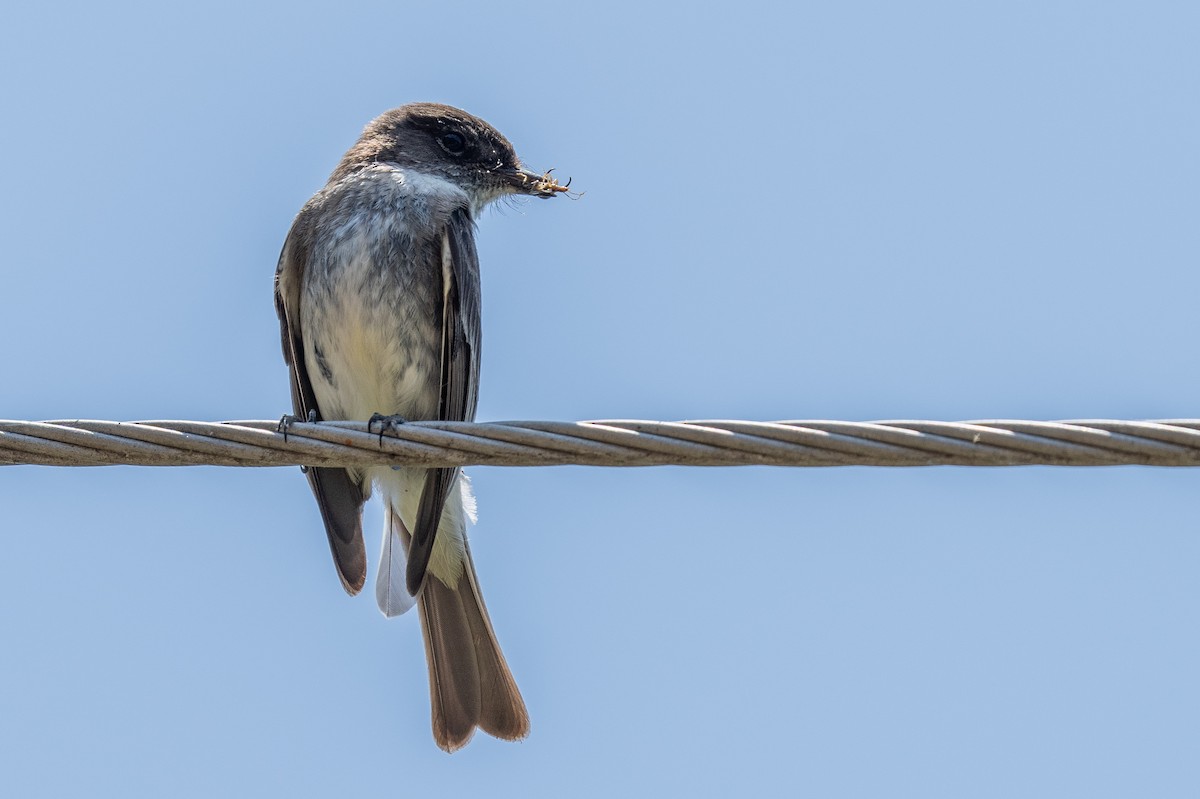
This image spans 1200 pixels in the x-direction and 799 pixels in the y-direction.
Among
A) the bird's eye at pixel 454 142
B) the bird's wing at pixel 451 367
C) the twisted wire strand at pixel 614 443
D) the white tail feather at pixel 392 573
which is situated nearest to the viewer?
the twisted wire strand at pixel 614 443

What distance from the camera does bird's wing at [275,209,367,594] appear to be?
6.81 metres

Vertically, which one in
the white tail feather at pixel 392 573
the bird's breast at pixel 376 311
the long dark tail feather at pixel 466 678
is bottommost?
the long dark tail feather at pixel 466 678

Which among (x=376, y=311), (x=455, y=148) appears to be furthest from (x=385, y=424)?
(x=455, y=148)

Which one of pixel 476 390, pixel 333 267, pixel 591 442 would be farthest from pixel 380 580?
pixel 591 442

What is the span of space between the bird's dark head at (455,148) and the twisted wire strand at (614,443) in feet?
10.6

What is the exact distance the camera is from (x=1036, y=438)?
4.16 m

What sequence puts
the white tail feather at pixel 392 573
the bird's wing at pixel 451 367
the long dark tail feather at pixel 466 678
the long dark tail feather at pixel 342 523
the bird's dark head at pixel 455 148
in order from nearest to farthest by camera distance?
the bird's wing at pixel 451 367 < the long dark tail feather at pixel 342 523 < the white tail feather at pixel 392 573 < the long dark tail feather at pixel 466 678 < the bird's dark head at pixel 455 148

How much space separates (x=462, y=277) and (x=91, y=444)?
8.37ft

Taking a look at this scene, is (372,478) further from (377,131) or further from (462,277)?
(377,131)

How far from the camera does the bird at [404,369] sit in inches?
265

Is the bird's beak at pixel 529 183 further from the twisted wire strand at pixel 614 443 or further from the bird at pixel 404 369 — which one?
the twisted wire strand at pixel 614 443

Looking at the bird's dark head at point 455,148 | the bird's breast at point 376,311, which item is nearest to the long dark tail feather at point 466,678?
the bird's breast at point 376,311

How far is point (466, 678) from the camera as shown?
23.5 ft

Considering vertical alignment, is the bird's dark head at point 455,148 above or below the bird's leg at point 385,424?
above
